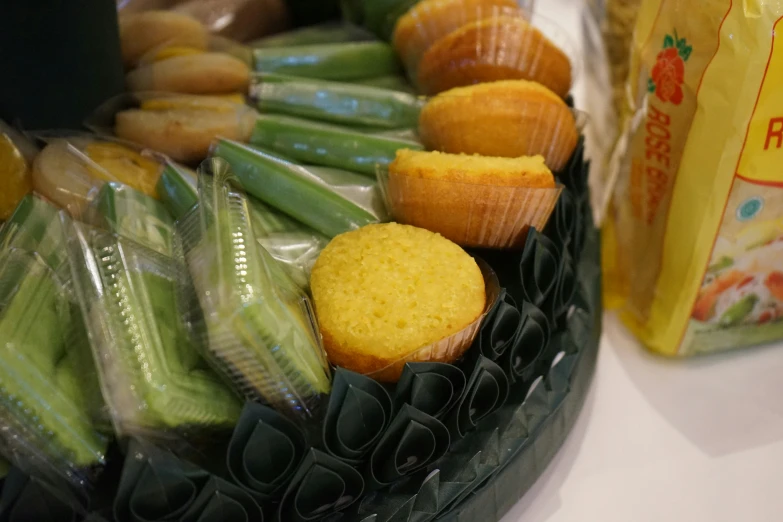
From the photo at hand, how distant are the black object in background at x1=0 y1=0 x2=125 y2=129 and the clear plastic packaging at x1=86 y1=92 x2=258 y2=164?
26 millimetres

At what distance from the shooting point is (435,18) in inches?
40.2

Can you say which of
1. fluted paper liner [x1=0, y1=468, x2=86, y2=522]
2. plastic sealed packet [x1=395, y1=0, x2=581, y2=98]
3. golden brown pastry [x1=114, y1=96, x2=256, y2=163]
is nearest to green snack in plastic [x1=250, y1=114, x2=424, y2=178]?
golden brown pastry [x1=114, y1=96, x2=256, y2=163]

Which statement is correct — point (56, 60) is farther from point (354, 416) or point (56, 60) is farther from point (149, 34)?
point (354, 416)

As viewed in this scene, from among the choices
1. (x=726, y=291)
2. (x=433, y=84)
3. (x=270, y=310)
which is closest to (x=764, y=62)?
(x=726, y=291)

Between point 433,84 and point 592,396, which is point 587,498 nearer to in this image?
point 592,396

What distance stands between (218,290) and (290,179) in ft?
0.95

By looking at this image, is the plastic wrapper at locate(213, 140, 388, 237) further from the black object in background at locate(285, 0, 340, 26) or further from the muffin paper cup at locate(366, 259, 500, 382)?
the black object in background at locate(285, 0, 340, 26)

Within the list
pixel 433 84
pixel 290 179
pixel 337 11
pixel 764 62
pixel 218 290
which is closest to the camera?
pixel 218 290

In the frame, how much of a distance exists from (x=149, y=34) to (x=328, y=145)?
357 millimetres

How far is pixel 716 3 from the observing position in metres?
0.73

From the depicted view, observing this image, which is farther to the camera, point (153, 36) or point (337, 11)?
point (337, 11)

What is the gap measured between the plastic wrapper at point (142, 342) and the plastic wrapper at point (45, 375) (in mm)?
37

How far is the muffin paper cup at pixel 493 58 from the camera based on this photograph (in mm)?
916

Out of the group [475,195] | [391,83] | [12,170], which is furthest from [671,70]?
[12,170]
